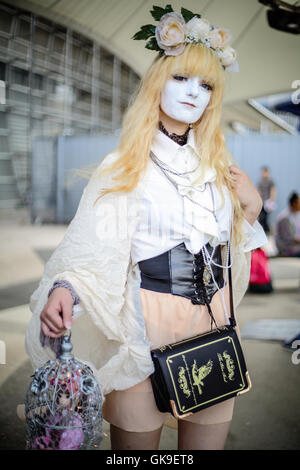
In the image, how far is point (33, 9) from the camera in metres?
2.13

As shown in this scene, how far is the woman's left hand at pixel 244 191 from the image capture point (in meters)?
1.50

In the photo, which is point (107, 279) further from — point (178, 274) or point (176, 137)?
point (176, 137)

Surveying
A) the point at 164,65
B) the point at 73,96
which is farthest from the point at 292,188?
the point at 164,65

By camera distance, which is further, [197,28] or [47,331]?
[197,28]

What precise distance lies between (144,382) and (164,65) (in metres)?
0.97

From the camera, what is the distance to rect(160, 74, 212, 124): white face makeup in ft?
4.54

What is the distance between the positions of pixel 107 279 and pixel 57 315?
0.69 ft

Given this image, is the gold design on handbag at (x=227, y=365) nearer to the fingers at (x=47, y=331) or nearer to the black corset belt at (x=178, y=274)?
the black corset belt at (x=178, y=274)

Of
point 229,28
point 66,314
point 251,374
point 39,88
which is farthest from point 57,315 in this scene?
point 39,88

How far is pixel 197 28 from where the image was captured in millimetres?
1387

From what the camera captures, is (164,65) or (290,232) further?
(290,232)

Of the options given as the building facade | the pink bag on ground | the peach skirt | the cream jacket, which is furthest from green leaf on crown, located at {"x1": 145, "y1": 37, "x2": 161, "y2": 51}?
the building facade

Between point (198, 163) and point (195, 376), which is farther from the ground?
point (198, 163)
